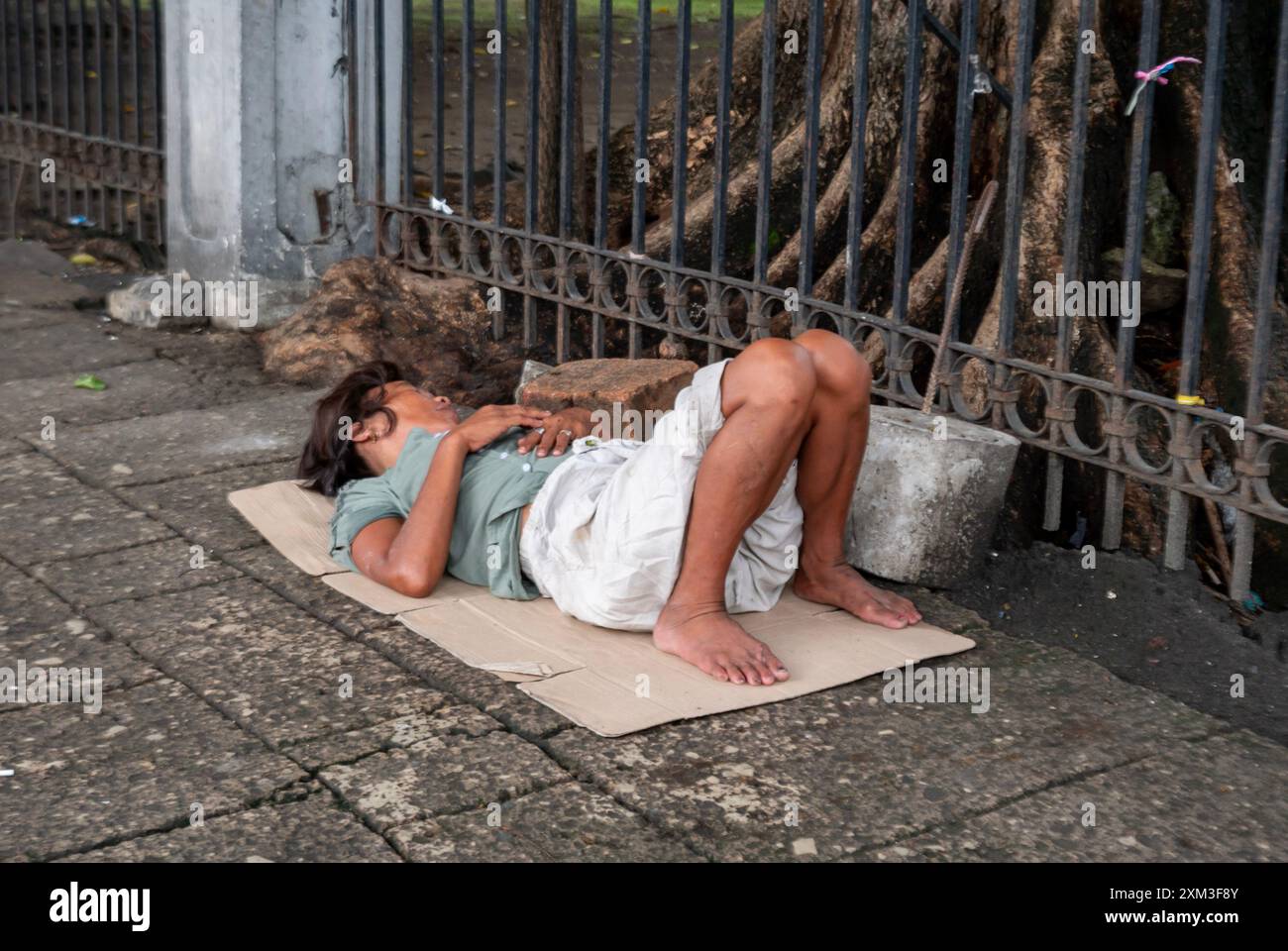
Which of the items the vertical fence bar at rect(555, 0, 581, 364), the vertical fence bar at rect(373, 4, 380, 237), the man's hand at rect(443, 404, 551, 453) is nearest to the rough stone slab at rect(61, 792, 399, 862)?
the man's hand at rect(443, 404, 551, 453)

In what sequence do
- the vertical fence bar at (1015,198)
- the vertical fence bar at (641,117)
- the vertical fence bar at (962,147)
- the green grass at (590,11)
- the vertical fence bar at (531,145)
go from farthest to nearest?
the green grass at (590,11)
the vertical fence bar at (531,145)
the vertical fence bar at (641,117)
the vertical fence bar at (962,147)
the vertical fence bar at (1015,198)

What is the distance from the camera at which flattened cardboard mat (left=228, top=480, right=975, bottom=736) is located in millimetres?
3281

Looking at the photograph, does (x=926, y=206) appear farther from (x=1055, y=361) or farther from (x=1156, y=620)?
(x=1156, y=620)

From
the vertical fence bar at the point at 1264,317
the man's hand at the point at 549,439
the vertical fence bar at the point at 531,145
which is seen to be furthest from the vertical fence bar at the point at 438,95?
the vertical fence bar at the point at 1264,317

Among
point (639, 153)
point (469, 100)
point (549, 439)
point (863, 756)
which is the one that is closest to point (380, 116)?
point (469, 100)

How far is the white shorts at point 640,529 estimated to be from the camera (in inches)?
136

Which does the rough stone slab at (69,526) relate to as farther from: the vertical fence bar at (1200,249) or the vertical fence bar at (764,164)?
the vertical fence bar at (1200,249)

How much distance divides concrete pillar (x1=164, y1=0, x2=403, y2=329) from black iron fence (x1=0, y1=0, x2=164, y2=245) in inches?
34.1

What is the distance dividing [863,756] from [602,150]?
9.28 feet

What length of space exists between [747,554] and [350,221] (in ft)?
10.8

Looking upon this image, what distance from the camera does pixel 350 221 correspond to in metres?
6.43

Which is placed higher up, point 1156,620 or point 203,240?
point 203,240

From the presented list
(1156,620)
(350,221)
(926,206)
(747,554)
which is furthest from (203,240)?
(1156,620)

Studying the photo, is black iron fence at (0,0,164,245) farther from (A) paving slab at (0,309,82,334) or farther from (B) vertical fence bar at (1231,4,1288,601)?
(B) vertical fence bar at (1231,4,1288,601)
